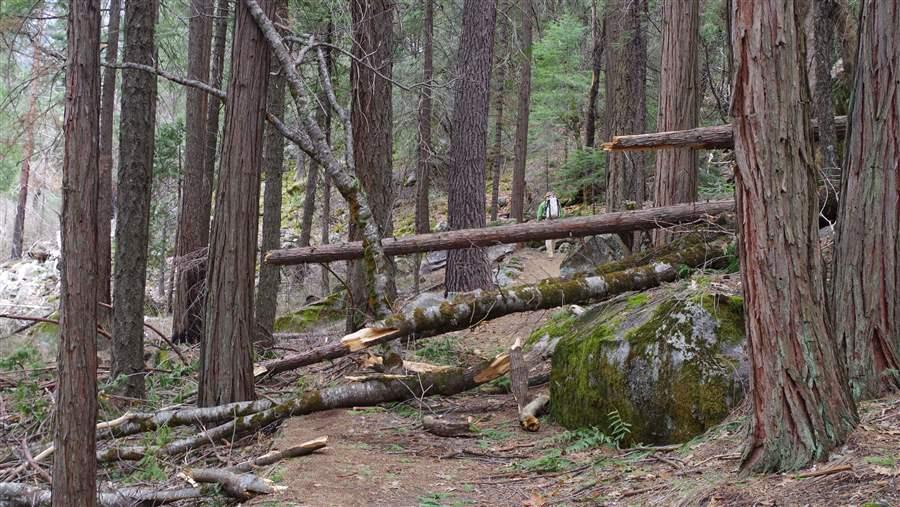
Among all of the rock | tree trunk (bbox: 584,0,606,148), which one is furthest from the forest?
tree trunk (bbox: 584,0,606,148)

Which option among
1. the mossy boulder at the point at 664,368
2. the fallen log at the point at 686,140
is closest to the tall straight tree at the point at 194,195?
the mossy boulder at the point at 664,368

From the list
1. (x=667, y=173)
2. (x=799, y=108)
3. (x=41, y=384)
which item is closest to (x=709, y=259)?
(x=667, y=173)

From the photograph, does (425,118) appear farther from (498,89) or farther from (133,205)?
(498,89)

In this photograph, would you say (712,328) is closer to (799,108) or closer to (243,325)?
(799,108)

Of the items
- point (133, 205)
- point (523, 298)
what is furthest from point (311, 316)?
point (523, 298)

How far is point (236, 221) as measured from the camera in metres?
7.96

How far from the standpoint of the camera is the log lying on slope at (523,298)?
26.2 feet

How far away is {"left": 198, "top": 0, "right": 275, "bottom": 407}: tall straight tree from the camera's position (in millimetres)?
7945

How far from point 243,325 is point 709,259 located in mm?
5394

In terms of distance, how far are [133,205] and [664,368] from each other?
21.4 ft

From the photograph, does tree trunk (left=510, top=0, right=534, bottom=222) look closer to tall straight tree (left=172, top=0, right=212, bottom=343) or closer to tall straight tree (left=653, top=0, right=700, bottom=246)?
tall straight tree (left=172, top=0, right=212, bottom=343)

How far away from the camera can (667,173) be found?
9867 millimetres

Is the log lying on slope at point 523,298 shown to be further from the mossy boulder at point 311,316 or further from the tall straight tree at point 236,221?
the mossy boulder at point 311,316

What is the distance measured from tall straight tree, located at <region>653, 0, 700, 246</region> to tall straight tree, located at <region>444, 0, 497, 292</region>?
4614 mm
